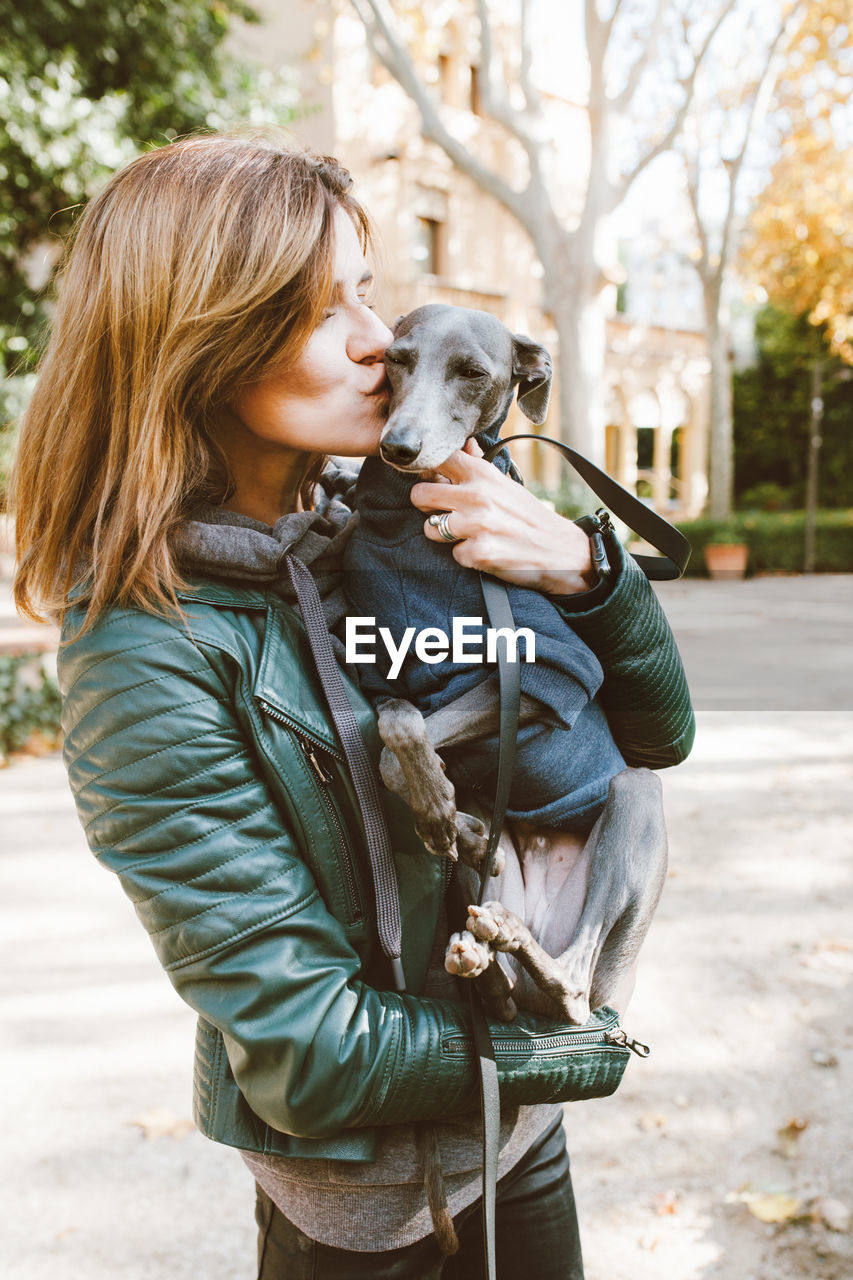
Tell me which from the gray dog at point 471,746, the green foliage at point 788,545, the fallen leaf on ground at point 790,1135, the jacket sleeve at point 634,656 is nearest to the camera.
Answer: the gray dog at point 471,746

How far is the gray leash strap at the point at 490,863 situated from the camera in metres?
1.31

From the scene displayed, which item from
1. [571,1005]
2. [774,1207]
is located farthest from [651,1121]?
[571,1005]

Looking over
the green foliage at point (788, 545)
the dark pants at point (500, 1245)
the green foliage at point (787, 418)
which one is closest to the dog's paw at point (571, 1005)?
the dark pants at point (500, 1245)

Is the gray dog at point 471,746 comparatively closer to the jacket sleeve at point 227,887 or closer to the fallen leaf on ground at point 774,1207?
the jacket sleeve at point 227,887

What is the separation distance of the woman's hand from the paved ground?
2.03 meters

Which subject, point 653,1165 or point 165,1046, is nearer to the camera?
point 653,1165

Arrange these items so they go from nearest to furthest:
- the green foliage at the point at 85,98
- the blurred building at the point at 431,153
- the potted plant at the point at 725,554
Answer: the green foliage at the point at 85,98 → the blurred building at the point at 431,153 → the potted plant at the point at 725,554

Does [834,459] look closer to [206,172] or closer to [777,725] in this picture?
[777,725]

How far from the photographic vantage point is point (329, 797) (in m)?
1.39

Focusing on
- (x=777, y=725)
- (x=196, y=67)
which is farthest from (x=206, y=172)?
(x=196, y=67)

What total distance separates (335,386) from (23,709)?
5730 millimetres

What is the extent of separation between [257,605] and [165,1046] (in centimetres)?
264

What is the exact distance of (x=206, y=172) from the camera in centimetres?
141

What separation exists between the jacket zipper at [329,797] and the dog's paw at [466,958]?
0.47 ft
